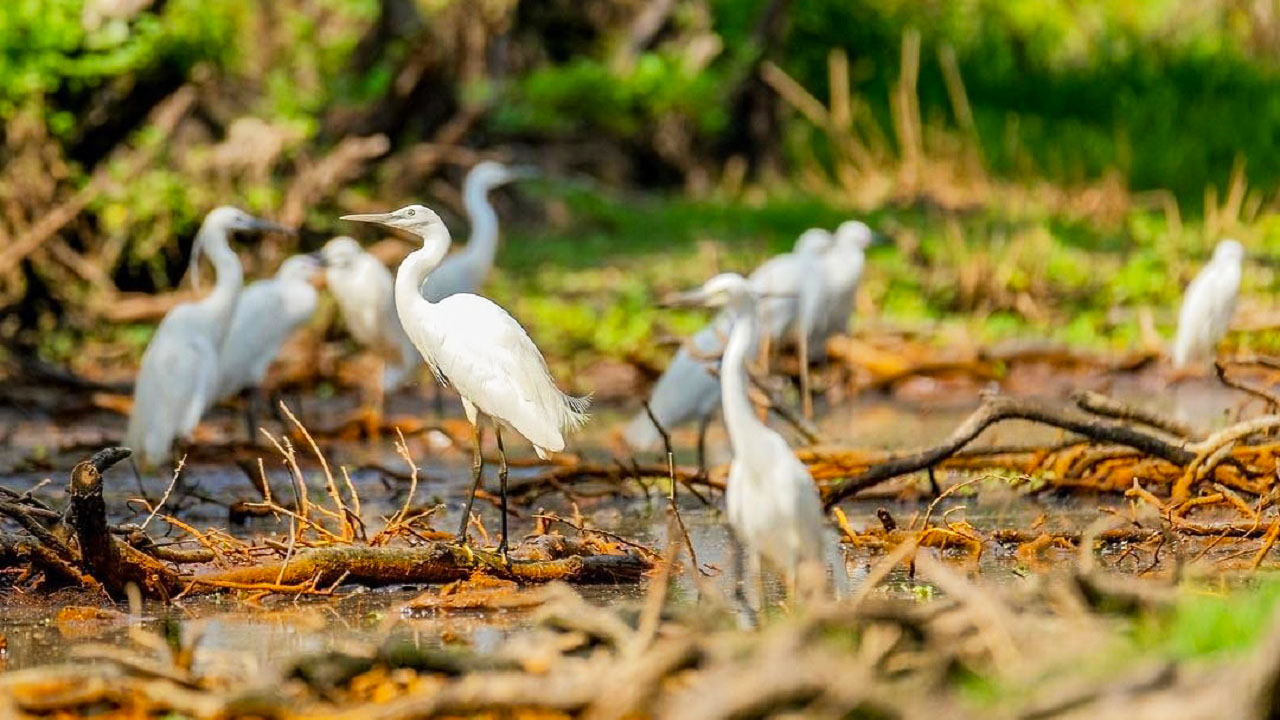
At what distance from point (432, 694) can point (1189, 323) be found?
7.75 m

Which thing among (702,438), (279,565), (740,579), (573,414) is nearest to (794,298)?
(702,438)

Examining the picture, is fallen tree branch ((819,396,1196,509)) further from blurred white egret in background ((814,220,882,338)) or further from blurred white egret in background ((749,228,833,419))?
blurred white egret in background ((814,220,882,338))

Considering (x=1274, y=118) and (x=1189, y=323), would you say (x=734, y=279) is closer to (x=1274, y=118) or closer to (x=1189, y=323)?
(x=1189, y=323)

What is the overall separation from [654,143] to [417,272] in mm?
17428

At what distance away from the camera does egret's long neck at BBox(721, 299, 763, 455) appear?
5180 mm

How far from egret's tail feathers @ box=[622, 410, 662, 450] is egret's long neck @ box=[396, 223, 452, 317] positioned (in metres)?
2.39

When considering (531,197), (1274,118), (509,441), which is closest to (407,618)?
(509,441)

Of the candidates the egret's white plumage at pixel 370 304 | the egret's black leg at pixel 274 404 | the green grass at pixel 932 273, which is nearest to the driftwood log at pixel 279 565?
the egret's black leg at pixel 274 404

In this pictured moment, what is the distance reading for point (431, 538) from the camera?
6402 millimetres

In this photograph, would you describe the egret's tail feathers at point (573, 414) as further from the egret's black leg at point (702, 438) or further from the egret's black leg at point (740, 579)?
the egret's black leg at point (702, 438)

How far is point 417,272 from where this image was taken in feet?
22.3

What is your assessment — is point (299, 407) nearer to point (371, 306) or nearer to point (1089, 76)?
point (371, 306)

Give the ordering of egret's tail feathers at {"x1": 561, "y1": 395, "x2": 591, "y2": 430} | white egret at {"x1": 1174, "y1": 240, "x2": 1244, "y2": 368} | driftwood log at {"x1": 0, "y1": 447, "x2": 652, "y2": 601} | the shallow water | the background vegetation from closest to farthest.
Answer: the shallow water, driftwood log at {"x1": 0, "y1": 447, "x2": 652, "y2": 601}, egret's tail feathers at {"x1": 561, "y1": 395, "x2": 591, "y2": 430}, white egret at {"x1": 1174, "y1": 240, "x2": 1244, "y2": 368}, the background vegetation

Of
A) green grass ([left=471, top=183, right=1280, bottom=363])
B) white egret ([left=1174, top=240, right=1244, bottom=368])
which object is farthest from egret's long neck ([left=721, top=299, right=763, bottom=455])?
green grass ([left=471, top=183, right=1280, bottom=363])
